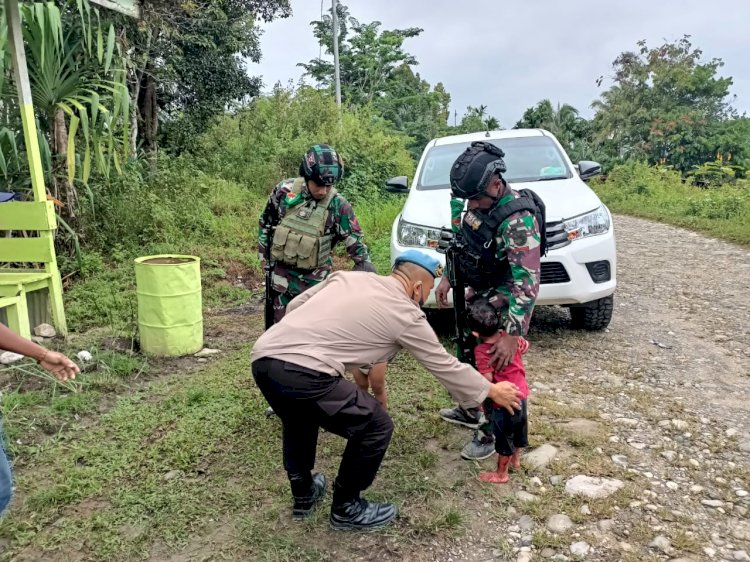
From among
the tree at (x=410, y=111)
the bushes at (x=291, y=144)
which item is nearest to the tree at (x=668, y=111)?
the tree at (x=410, y=111)

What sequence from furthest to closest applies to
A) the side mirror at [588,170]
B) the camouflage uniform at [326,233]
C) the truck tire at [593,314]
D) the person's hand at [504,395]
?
the side mirror at [588,170] < the truck tire at [593,314] < the camouflage uniform at [326,233] < the person's hand at [504,395]

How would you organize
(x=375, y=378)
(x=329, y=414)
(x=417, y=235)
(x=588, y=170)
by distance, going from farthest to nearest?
(x=588, y=170), (x=417, y=235), (x=375, y=378), (x=329, y=414)

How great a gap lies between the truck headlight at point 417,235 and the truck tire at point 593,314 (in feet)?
4.31

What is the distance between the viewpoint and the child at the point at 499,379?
267cm

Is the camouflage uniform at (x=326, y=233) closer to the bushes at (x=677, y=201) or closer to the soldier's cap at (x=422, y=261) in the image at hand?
the soldier's cap at (x=422, y=261)

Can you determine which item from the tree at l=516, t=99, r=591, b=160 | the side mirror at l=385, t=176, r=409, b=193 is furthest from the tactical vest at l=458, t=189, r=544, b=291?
the tree at l=516, t=99, r=591, b=160

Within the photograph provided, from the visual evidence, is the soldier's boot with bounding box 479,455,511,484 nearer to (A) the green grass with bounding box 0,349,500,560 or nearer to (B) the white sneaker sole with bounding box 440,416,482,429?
(A) the green grass with bounding box 0,349,500,560

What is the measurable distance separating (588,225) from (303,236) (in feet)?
7.14

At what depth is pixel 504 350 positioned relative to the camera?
8.54 feet

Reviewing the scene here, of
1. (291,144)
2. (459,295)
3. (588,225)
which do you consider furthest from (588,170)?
(291,144)

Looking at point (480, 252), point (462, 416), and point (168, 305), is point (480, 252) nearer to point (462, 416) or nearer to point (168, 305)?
point (462, 416)

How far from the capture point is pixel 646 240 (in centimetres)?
961

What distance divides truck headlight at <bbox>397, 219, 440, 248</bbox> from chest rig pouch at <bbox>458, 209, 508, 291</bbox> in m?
1.31

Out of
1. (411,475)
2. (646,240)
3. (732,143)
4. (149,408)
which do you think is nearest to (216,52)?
(646,240)
